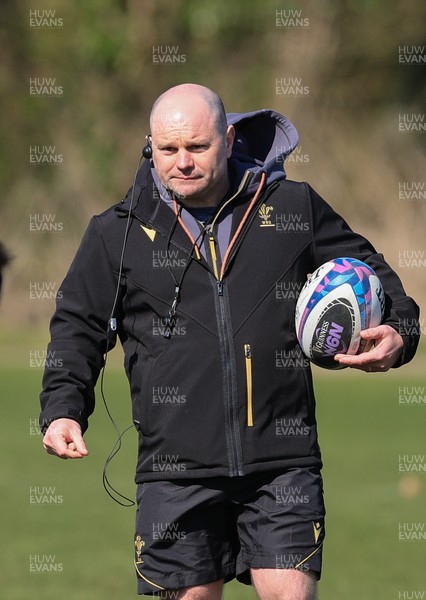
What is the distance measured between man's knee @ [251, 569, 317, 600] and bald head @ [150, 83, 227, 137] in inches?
63.7

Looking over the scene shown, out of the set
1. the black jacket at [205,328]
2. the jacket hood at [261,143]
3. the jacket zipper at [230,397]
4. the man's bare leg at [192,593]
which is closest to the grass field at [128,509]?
the man's bare leg at [192,593]

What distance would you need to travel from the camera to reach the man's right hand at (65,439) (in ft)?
17.1

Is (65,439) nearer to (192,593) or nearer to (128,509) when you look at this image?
(192,593)

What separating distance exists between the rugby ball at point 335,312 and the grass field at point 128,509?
8.75ft

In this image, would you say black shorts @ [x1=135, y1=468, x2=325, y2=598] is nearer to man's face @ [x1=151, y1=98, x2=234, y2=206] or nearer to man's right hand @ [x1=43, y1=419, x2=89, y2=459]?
man's right hand @ [x1=43, y1=419, x2=89, y2=459]

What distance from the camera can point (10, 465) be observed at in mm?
12820

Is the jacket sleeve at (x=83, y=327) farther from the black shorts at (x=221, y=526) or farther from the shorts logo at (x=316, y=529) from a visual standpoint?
the shorts logo at (x=316, y=529)

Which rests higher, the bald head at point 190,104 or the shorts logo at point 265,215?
the bald head at point 190,104

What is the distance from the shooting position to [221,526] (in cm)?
540

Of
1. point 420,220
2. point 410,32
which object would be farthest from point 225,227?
point 410,32

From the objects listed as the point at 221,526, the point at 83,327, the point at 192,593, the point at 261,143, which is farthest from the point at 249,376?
the point at 261,143

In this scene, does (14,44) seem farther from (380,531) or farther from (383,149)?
(380,531)

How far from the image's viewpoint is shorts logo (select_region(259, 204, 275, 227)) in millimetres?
5496

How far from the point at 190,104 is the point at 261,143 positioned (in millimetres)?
641
